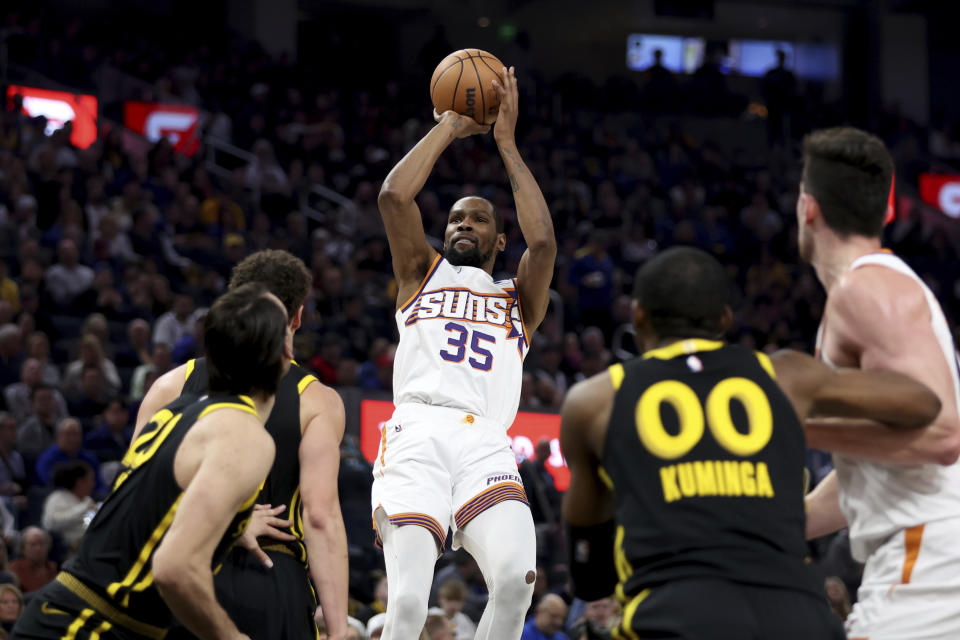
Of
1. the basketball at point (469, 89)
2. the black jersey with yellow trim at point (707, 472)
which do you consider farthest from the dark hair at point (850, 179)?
the basketball at point (469, 89)

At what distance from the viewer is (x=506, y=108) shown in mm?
5980

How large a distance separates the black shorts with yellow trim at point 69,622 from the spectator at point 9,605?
4834 millimetres

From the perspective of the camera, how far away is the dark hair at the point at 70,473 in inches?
362

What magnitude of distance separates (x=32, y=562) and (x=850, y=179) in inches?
279

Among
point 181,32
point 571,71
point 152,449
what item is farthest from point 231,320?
point 571,71

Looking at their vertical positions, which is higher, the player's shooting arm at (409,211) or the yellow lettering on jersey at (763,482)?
the player's shooting arm at (409,211)

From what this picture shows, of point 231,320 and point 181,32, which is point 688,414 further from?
point 181,32

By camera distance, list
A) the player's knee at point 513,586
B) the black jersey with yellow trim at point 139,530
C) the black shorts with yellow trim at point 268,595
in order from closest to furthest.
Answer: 1. the black jersey with yellow trim at point 139,530
2. the black shorts with yellow trim at point 268,595
3. the player's knee at point 513,586

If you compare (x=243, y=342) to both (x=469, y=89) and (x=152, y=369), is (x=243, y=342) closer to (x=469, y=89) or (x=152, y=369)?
(x=469, y=89)

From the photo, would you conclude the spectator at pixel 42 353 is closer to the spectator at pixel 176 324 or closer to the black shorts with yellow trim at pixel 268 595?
the spectator at pixel 176 324

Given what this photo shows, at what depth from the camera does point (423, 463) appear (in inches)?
207

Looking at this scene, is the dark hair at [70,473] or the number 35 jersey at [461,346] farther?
the dark hair at [70,473]

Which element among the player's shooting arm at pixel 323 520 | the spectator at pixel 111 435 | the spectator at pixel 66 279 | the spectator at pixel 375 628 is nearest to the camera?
the player's shooting arm at pixel 323 520


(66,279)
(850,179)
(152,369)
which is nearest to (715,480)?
(850,179)
